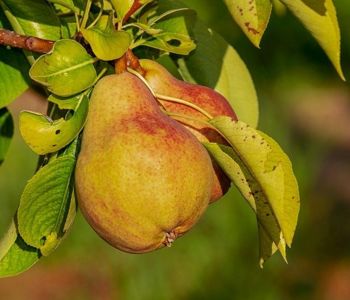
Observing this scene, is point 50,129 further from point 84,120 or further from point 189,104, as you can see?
point 189,104

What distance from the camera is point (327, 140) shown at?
602cm

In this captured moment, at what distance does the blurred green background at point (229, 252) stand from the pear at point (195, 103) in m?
2.82

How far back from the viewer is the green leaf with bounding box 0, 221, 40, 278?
99 cm

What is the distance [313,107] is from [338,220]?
210 cm

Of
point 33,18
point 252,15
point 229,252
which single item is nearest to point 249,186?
point 252,15

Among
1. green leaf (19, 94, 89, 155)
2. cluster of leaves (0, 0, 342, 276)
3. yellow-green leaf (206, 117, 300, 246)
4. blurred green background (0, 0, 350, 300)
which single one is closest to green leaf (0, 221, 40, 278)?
cluster of leaves (0, 0, 342, 276)

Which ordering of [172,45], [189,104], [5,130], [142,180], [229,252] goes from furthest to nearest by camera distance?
[229,252] → [5,130] → [172,45] → [189,104] → [142,180]

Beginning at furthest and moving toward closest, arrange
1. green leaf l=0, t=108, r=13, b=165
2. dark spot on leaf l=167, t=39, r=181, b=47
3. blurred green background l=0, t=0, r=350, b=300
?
blurred green background l=0, t=0, r=350, b=300, green leaf l=0, t=108, r=13, b=165, dark spot on leaf l=167, t=39, r=181, b=47

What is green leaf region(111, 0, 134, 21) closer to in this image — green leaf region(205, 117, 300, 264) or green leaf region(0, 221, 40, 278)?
green leaf region(205, 117, 300, 264)

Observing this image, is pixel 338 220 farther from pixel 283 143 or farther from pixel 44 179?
pixel 44 179

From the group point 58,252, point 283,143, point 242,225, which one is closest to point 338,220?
point 283,143

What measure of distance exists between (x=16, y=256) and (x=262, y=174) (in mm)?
271

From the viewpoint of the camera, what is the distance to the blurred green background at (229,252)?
384cm

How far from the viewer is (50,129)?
35.5 inches
